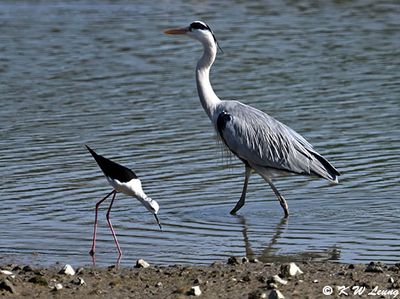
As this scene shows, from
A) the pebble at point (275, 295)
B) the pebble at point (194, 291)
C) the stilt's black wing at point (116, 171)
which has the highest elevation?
the stilt's black wing at point (116, 171)

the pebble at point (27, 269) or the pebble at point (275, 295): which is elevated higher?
the pebble at point (275, 295)

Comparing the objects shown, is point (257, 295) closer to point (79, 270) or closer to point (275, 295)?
point (275, 295)

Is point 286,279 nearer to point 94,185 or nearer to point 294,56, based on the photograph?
point 94,185

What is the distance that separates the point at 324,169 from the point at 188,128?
3.51 metres

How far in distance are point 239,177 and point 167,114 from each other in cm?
288

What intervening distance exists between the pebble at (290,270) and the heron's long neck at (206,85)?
3.85 meters

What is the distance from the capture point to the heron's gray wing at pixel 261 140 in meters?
10.9

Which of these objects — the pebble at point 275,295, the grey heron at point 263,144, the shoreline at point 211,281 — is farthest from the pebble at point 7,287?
the grey heron at point 263,144

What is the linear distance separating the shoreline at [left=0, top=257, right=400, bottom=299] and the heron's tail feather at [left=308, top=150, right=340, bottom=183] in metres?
2.51

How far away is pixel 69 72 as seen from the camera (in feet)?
57.7

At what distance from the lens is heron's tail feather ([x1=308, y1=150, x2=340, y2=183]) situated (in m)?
10.6

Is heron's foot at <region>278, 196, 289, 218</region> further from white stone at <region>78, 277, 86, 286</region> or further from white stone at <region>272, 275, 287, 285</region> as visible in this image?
white stone at <region>78, 277, 86, 286</region>

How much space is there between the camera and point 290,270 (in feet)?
24.9

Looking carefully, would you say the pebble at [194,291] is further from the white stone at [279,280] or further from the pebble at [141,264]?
the pebble at [141,264]
